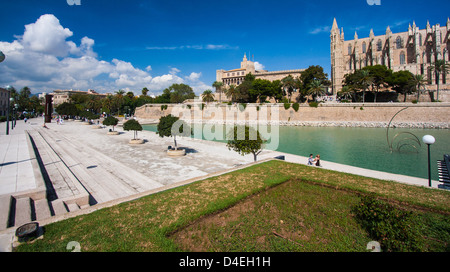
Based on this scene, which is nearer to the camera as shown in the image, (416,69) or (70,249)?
(70,249)

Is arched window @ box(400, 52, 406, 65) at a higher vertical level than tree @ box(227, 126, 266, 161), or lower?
higher

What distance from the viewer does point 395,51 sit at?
55938mm

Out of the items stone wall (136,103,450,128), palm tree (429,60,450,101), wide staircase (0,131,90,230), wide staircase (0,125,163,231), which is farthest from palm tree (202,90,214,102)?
wide staircase (0,131,90,230)

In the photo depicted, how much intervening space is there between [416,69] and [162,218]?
68110mm

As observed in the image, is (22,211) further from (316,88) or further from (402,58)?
(402,58)

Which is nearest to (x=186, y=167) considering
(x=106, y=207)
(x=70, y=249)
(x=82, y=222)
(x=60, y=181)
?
(x=60, y=181)

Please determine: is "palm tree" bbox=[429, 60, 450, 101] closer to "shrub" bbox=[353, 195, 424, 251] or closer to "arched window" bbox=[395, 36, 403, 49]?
A: "arched window" bbox=[395, 36, 403, 49]

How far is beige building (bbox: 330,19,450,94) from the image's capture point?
49.4 meters

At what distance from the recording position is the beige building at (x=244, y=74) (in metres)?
72.9

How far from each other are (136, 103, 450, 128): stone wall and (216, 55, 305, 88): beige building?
91.1 ft

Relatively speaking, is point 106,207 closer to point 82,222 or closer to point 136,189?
point 82,222

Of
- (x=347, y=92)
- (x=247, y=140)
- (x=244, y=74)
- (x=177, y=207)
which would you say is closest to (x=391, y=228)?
(x=177, y=207)

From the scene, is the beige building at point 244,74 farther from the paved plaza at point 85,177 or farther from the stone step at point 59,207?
the stone step at point 59,207
